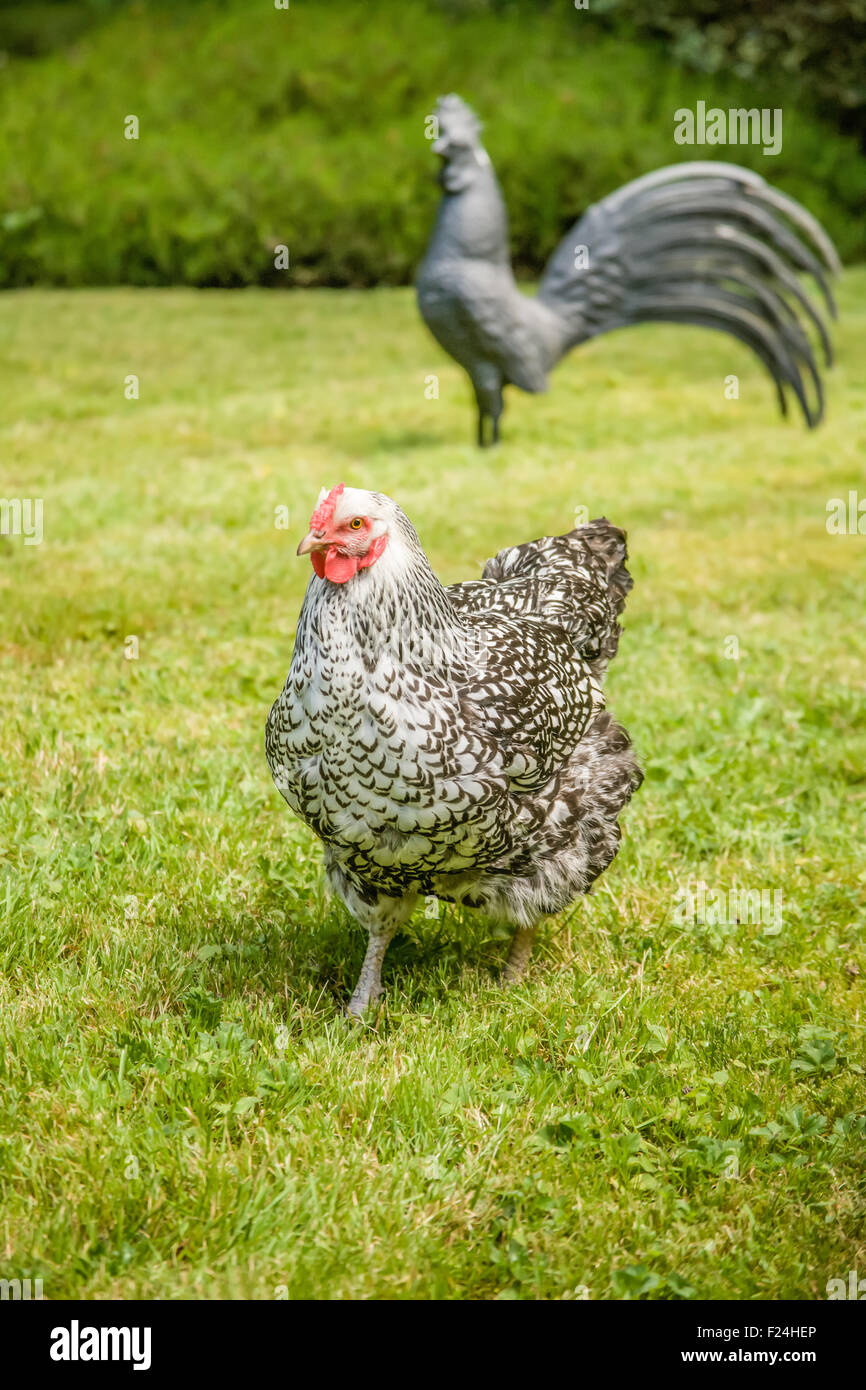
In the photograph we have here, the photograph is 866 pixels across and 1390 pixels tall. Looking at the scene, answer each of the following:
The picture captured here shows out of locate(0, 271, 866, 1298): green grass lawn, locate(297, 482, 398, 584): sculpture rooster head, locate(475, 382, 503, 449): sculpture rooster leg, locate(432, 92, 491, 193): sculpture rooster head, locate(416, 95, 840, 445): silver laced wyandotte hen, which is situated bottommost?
locate(0, 271, 866, 1298): green grass lawn

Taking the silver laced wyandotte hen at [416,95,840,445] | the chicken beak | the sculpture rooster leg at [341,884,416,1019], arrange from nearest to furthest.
Answer: 1. the chicken beak
2. the sculpture rooster leg at [341,884,416,1019]
3. the silver laced wyandotte hen at [416,95,840,445]

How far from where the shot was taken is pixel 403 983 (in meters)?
3.73

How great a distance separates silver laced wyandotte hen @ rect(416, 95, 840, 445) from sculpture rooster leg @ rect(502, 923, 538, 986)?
20.9 feet

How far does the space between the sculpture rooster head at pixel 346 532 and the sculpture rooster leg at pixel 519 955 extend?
1.29 meters

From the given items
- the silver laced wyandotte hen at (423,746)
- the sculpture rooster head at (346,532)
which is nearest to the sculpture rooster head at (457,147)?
the silver laced wyandotte hen at (423,746)

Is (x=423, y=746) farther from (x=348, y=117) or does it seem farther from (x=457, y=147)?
(x=348, y=117)

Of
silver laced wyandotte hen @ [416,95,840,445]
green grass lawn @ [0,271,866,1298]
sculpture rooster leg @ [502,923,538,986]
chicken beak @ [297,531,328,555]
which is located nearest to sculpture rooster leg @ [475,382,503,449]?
silver laced wyandotte hen @ [416,95,840,445]

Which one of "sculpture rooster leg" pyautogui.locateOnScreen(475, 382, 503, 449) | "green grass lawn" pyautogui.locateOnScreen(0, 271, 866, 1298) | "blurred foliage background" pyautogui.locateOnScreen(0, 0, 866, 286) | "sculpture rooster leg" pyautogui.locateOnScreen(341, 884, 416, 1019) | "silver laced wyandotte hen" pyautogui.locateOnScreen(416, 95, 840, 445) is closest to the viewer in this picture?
"green grass lawn" pyautogui.locateOnScreen(0, 271, 866, 1298)

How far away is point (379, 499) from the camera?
10.2 feet

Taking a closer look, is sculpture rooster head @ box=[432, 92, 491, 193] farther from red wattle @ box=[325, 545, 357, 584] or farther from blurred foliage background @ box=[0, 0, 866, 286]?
blurred foliage background @ box=[0, 0, 866, 286]

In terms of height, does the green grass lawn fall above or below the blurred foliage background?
below

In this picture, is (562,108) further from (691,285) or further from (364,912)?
(364,912)

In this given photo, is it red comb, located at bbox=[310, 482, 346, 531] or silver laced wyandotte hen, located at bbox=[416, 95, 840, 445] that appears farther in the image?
silver laced wyandotte hen, located at bbox=[416, 95, 840, 445]

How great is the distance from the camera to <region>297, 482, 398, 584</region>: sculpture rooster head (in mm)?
2963
